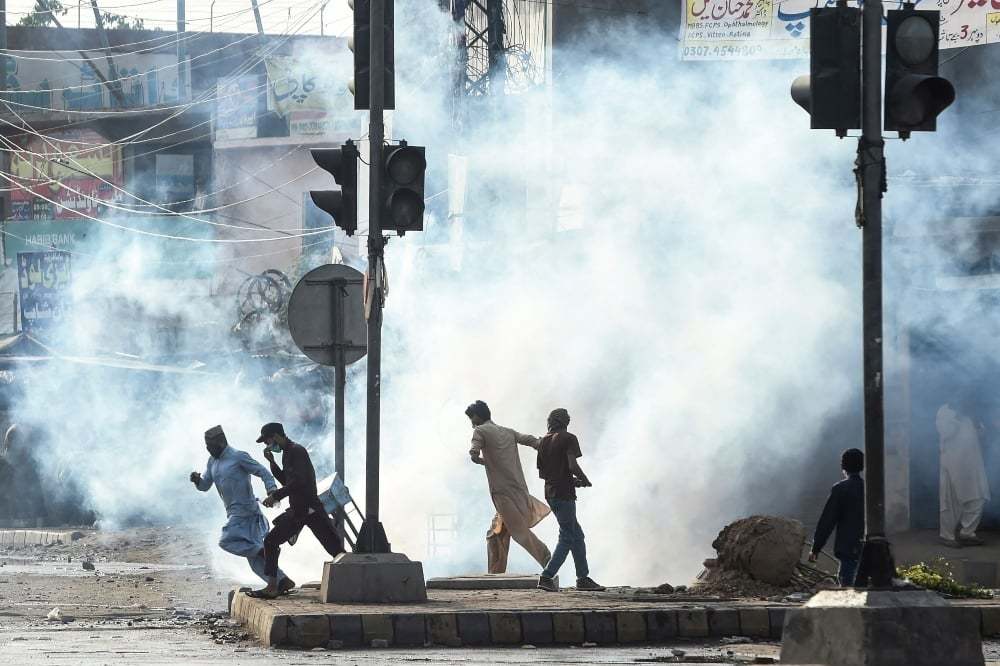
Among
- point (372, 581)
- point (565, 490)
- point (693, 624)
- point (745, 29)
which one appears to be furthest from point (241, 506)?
point (745, 29)

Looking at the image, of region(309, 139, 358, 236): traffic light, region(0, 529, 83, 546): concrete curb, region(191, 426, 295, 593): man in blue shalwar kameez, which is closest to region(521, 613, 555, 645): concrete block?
region(309, 139, 358, 236): traffic light

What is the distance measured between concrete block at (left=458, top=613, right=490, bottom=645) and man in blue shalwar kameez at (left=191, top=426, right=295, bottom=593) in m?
2.71

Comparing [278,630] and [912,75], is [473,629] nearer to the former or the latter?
[278,630]

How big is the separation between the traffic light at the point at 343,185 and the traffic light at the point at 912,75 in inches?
159

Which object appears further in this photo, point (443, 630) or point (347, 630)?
point (443, 630)

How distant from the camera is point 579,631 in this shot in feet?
30.8

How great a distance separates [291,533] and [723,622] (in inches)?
133

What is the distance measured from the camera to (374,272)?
34.7ft

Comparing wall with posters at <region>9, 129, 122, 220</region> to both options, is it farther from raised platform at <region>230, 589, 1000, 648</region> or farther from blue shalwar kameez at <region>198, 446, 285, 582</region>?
raised platform at <region>230, 589, 1000, 648</region>

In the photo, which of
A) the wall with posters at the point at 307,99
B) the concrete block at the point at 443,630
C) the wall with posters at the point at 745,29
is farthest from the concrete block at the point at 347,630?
the wall with posters at the point at 307,99

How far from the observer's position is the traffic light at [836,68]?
7461 mm

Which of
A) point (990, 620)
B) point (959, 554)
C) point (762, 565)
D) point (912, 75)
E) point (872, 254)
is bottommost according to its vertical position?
point (959, 554)

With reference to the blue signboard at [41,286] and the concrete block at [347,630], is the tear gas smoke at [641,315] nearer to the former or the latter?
the concrete block at [347,630]

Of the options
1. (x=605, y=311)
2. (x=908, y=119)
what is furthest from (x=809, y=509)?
(x=908, y=119)
